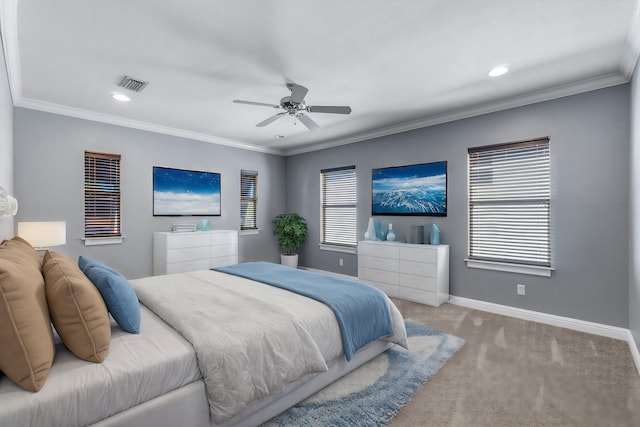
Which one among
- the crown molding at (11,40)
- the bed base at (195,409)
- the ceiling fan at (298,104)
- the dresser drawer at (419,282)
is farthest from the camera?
the dresser drawer at (419,282)

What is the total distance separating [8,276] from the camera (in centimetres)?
122

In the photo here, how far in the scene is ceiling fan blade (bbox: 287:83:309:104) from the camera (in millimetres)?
3021

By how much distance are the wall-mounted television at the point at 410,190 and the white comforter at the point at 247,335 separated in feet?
7.68

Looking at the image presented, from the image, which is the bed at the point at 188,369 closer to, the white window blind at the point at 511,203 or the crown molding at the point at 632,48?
the white window blind at the point at 511,203

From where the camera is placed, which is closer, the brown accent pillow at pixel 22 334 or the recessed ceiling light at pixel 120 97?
the brown accent pillow at pixel 22 334

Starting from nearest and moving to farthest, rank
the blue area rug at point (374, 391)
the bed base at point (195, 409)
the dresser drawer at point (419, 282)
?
the bed base at point (195, 409) → the blue area rug at point (374, 391) → the dresser drawer at point (419, 282)

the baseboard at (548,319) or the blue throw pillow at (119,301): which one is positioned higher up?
the blue throw pillow at (119,301)

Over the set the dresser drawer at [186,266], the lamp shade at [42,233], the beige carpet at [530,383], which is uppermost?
the lamp shade at [42,233]

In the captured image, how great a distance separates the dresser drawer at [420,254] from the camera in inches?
162

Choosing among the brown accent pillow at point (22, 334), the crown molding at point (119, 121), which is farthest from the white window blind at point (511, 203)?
the brown accent pillow at point (22, 334)

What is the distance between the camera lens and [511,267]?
3.76 metres

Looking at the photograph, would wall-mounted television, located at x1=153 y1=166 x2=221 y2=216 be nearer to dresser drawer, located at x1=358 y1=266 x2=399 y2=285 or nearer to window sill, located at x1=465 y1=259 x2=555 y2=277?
dresser drawer, located at x1=358 y1=266 x2=399 y2=285

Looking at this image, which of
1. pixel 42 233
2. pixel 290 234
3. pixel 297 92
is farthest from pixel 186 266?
pixel 297 92

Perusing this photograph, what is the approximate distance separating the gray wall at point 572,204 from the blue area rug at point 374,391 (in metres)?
1.39
